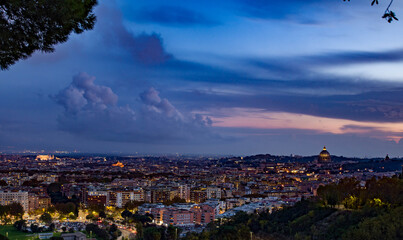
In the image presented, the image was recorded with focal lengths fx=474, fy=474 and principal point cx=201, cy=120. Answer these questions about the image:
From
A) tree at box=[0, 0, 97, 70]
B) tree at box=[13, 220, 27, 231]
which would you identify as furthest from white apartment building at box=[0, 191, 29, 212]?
tree at box=[0, 0, 97, 70]

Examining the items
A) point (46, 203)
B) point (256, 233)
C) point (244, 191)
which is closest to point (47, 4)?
point (256, 233)

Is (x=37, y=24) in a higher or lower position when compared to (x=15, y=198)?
higher

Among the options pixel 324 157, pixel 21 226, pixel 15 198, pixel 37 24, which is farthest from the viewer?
pixel 324 157

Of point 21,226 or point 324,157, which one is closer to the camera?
point 21,226

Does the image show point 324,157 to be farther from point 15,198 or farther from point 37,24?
point 37,24

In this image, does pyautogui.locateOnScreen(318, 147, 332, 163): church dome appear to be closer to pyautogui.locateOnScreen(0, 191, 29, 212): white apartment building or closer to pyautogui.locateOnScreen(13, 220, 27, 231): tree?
pyautogui.locateOnScreen(0, 191, 29, 212): white apartment building

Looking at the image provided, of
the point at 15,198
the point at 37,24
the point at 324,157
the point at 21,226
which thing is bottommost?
the point at 21,226

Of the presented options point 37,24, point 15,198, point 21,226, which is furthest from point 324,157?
point 37,24

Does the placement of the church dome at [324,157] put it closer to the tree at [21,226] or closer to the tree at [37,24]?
the tree at [21,226]

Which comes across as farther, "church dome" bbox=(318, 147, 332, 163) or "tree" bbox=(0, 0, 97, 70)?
"church dome" bbox=(318, 147, 332, 163)

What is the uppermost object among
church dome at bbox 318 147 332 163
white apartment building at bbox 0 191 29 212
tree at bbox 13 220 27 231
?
church dome at bbox 318 147 332 163

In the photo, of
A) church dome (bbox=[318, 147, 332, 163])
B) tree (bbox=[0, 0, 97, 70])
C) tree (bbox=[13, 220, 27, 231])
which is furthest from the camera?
church dome (bbox=[318, 147, 332, 163])
